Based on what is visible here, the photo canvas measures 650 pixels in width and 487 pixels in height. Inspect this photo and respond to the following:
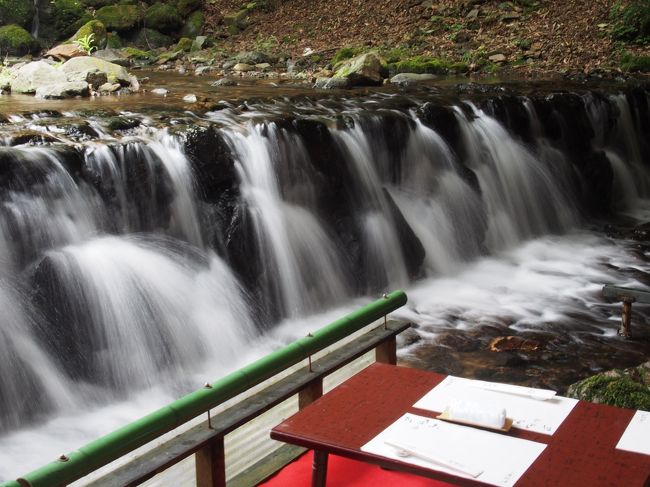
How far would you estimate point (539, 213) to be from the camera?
37.7ft

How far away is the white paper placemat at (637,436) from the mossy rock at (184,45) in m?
21.6

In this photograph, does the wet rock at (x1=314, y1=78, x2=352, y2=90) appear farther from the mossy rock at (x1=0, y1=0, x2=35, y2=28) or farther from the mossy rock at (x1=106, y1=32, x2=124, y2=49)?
the mossy rock at (x1=0, y1=0, x2=35, y2=28)

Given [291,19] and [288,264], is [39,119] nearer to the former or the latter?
[288,264]

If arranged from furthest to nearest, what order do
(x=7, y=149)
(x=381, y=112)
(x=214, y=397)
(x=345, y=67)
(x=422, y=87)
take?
(x=345, y=67), (x=422, y=87), (x=381, y=112), (x=7, y=149), (x=214, y=397)

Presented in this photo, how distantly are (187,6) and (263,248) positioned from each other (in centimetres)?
1968

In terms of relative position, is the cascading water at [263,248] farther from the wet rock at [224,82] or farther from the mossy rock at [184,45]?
the mossy rock at [184,45]

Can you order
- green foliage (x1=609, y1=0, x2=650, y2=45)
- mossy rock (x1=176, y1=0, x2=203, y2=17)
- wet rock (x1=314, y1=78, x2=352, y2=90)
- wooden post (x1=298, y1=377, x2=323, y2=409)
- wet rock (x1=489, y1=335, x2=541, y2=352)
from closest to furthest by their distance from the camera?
wooden post (x1=298, y1=377, x2=323, y2=409)
wet rock (x1=489, y1=335, x2=541, y2=352)
wet rock (x1=314, y1=78, x2=352, y2=90)
green foliage (x1=609, y1=0, x2=650, y2=45)
mossy rock (x1=176, y1=0, x2=203, y2=17)

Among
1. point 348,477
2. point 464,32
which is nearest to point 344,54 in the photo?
A: point 464,32

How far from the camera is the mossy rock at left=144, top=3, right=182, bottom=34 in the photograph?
2508cm

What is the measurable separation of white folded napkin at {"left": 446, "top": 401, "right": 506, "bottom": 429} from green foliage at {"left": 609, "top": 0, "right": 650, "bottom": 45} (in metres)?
16.4

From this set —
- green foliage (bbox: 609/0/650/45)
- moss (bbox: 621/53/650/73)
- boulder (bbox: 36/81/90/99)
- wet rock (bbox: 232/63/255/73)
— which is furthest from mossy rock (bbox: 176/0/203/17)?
moss (bbox: 621/53/650/73)

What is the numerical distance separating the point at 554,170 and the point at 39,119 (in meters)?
7.21

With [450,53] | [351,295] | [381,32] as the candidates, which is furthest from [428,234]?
[381,32]

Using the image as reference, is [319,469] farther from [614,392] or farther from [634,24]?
[634,24]
